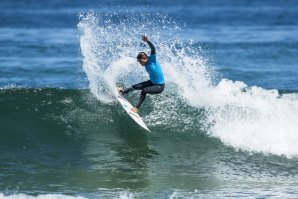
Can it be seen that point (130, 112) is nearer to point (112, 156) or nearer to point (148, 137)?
point (148, 137)

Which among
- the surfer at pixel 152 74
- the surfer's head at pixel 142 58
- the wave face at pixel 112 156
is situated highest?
the surfer's head at pixel 142 58

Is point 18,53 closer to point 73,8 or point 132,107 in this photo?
point 132,107

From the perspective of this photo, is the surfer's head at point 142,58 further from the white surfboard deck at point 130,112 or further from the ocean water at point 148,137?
the ocean water at point 148,137

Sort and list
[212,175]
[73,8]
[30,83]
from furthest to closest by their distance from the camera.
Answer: [73,8], [30,83], [212,175]

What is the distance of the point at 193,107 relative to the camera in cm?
1953

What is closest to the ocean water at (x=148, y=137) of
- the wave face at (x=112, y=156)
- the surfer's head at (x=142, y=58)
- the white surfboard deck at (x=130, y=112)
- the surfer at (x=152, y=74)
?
the wave face at (x=112, y=156)

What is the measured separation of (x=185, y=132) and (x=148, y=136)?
99 cm

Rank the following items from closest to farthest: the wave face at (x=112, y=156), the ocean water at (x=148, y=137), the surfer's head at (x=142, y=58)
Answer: the wave face at (x=112, y=156)
the ocean water at (x=148, y=137)
the surfer's head at (x=142, y=58)

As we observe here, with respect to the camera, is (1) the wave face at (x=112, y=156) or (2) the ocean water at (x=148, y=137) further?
(2) the ocean water at (x=148, y=137)

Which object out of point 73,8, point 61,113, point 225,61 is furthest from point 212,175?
point 73,8

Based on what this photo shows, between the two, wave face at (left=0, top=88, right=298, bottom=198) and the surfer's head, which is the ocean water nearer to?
wave face at (left=0, top=88, right=298, bottom=198)

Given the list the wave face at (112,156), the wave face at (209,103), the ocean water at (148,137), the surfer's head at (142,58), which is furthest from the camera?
the wave face at (209,103)

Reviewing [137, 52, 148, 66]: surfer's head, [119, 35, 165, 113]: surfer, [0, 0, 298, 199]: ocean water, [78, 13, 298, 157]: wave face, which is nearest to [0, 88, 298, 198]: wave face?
[0, 0, 298, 199]: ocean water

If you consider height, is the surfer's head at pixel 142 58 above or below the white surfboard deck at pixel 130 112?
above
